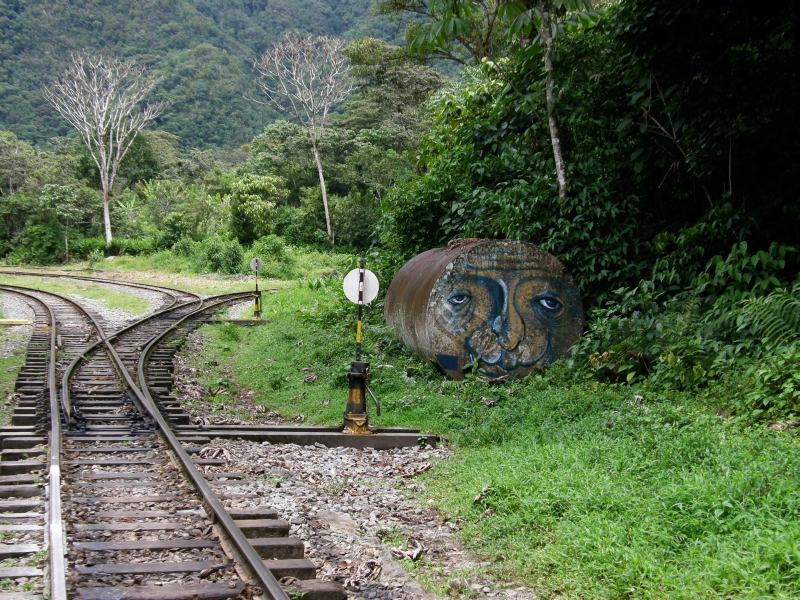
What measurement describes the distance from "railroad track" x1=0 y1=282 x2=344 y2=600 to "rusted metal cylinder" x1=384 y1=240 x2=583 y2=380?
11.6ft

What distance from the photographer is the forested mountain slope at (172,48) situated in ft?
257

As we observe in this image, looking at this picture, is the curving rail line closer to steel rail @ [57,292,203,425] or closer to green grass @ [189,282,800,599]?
steel rail @ [57,292,203,425]

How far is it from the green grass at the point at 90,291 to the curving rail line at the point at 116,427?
3.34 meters

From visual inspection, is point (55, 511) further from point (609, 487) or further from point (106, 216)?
point (106, 216)

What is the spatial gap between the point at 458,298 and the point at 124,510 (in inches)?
224

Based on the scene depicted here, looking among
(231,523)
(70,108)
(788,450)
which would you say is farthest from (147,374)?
(70,108)

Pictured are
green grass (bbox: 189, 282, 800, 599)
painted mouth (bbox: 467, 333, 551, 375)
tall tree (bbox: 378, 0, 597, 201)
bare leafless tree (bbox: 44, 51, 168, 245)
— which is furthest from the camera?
bare leafless tree (bbox: 44, 51, 168, 245)

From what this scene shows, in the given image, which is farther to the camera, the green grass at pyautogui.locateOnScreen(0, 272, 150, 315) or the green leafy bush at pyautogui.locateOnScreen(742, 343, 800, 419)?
the green grass at pyautogui.locateOnScreen(0, 272, 150, 315)

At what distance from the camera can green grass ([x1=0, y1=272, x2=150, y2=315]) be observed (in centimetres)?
2050

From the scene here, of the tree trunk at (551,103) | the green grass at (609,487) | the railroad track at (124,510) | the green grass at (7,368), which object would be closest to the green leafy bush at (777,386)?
the green grass at (609,487)

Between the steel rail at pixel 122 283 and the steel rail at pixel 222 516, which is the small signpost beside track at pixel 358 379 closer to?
the steel rail at pixel 222 516

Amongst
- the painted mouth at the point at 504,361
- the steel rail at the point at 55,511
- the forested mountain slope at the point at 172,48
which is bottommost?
the steel rail at the point at 55,511

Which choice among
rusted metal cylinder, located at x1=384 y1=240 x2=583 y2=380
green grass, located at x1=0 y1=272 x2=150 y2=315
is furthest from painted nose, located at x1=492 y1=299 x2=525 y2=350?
green grass, located at x1=0 y1=272 x2=150 y2=315

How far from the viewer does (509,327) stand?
983cm
